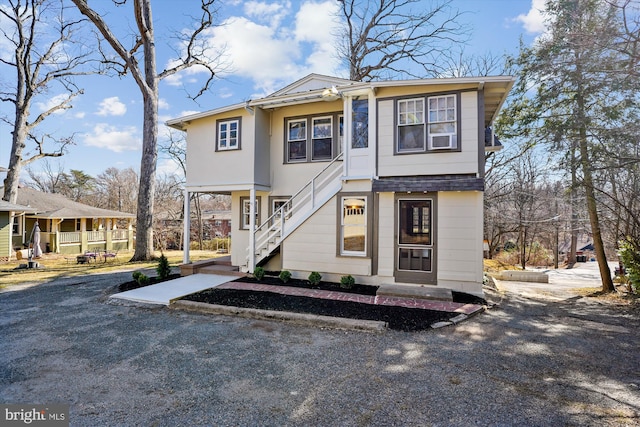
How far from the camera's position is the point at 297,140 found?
1030cm

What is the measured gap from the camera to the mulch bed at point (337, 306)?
18.8 feet

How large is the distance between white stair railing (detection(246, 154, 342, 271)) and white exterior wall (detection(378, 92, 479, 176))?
147 centimetres

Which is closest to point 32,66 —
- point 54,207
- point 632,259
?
point 54,207

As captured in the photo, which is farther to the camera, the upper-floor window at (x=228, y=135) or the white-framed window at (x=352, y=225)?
the upper-floor window at (x=228, y=135)

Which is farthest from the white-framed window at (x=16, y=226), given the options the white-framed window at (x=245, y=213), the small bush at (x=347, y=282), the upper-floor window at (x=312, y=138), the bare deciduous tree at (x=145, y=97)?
the small bush at (x=347, y=282)

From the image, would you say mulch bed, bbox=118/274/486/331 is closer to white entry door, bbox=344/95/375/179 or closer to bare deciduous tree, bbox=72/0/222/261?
white entry door, bbox=344/95/375/179

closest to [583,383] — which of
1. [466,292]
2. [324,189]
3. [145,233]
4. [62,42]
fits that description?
[466,292]

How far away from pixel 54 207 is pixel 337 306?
23.1 m

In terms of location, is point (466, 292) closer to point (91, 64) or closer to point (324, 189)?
point (324, 189)

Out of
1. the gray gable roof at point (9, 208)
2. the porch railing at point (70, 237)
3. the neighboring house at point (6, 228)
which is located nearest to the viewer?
the gray gable roof at point (9, 208)

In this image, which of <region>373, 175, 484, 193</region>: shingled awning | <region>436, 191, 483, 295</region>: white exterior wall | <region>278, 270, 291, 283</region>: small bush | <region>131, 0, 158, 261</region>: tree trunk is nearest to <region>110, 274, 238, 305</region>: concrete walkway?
<region>278, 270, 291, 283</region>: small bush

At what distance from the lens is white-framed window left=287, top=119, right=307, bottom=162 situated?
1024cm

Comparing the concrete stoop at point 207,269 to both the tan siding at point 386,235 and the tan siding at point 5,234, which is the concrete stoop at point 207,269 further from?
the tan siding at point 5,234

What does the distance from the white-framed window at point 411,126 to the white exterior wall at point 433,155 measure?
0.20 metres
